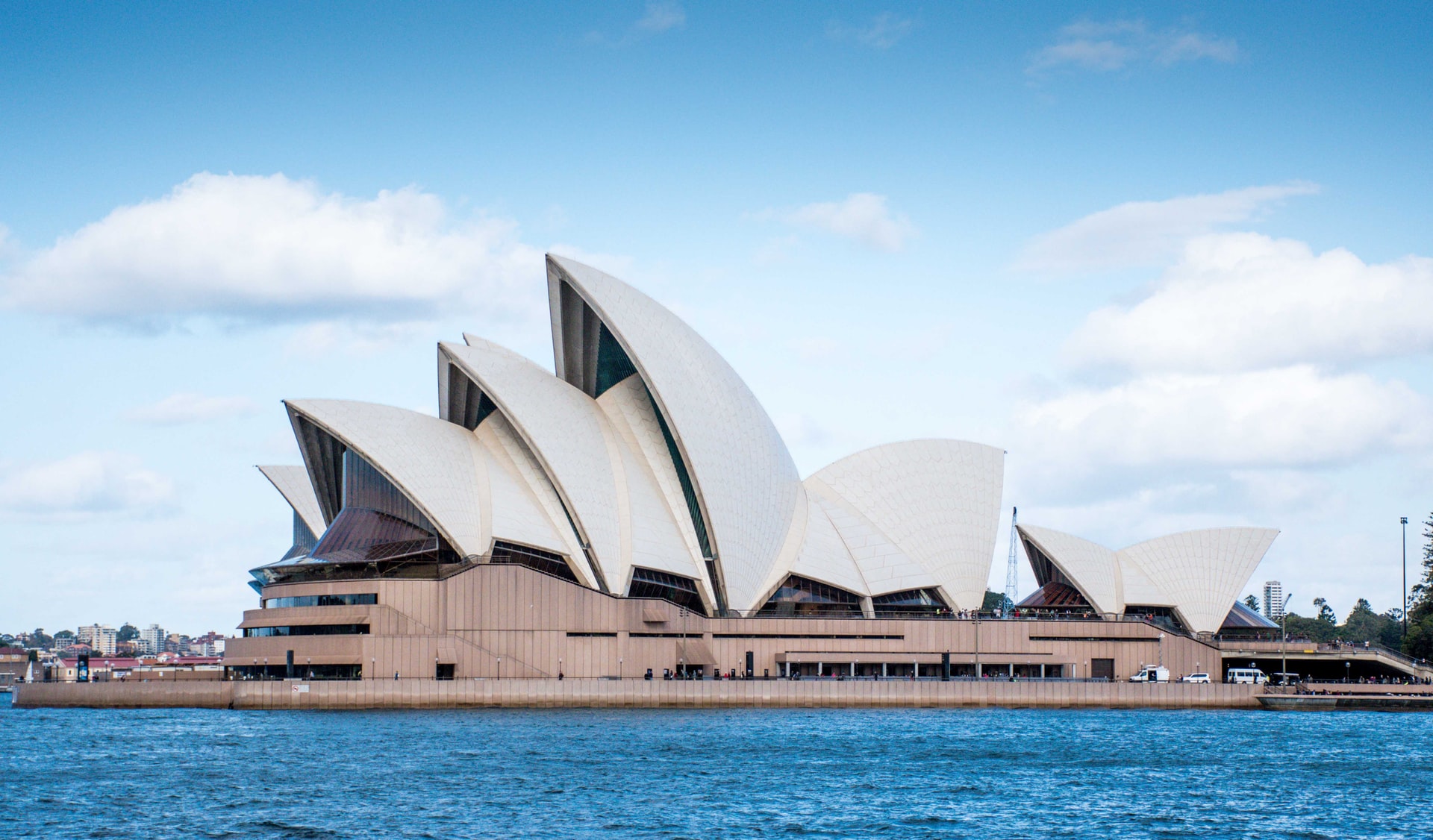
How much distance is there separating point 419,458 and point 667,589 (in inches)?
491

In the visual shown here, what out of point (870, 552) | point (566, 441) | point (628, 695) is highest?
point (566, 441)

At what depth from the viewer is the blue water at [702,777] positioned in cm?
3362

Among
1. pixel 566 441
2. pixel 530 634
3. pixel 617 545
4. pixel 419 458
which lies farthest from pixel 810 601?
pixel 419 458

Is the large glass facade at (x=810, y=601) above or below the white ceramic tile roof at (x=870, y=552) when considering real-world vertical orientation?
below

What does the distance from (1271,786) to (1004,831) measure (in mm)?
10975

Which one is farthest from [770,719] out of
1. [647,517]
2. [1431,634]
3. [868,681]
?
[1431,634]

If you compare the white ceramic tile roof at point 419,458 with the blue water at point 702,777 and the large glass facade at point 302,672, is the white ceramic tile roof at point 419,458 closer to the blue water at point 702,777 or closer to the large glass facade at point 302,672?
the large glass facade at point 302,672

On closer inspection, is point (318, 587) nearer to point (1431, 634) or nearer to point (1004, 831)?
point (1004, 831)

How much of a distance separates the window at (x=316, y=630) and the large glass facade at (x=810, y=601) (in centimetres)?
1824

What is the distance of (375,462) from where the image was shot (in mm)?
64500

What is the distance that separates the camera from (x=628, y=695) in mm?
62812

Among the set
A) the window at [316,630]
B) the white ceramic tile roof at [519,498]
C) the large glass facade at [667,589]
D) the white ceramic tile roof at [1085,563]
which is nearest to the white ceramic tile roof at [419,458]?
the white ceramic tile roof at [519,498]

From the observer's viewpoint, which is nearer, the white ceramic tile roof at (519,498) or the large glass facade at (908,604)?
the white ceramic tile roof at (519,498)

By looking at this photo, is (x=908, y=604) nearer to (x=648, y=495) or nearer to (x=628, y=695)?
(x=648, y=495)
